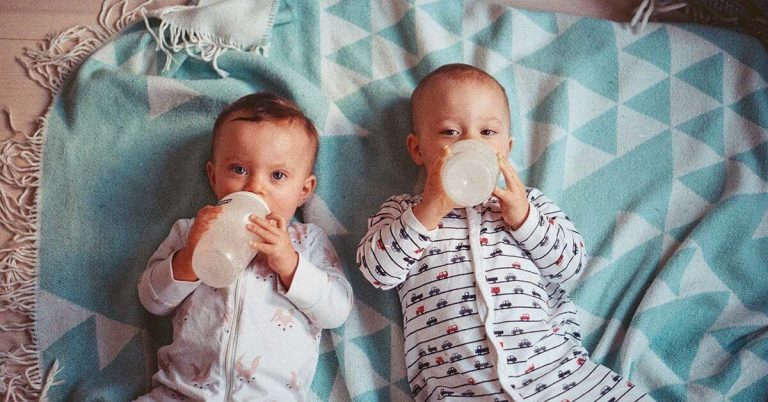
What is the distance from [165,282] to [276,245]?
9.3 inches

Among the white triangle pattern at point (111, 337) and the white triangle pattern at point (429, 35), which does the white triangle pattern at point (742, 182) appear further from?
the white triangle pattern at point (111, 337)

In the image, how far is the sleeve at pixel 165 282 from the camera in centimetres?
135

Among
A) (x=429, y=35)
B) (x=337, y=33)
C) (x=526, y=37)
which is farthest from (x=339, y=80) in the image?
(x=526, y=37)

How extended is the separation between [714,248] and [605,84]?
45 centimetres

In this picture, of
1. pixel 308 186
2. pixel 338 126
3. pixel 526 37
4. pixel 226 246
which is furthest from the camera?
pixel 526 37

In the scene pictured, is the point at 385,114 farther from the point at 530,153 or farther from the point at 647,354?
the point at 647,354

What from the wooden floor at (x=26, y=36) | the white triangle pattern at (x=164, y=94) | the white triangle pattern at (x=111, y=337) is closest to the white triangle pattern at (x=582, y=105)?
the white triangle pattern at (x=164, y=94)

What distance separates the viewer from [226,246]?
1178mm

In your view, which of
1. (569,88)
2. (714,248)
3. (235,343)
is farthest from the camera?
(569,88)

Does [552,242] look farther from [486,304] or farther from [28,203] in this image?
[28,203]

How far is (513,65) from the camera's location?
173cm

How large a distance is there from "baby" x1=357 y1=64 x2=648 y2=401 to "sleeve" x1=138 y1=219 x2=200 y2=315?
1.15ft

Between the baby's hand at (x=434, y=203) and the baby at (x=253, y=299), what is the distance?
0.74ft

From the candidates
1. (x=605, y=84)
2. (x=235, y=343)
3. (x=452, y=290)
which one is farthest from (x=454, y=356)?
(x=605, y=84)
